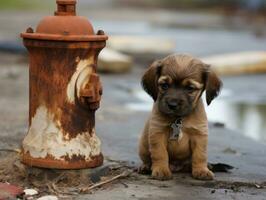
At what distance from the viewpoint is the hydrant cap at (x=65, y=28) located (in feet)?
17.9

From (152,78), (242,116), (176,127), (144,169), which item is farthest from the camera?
(242,116)

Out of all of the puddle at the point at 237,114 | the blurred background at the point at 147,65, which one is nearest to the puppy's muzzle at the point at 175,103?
the blurred background at the point at 147,65

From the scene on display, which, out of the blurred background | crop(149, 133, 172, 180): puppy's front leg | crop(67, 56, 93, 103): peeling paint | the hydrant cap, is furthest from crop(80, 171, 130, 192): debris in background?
the blurred background

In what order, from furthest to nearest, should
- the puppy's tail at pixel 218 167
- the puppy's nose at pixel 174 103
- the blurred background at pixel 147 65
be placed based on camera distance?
→ the blurred background at pixel 147 65, the puppy's tail at pixel 218 167, the puppy's nose at pixel 174 103

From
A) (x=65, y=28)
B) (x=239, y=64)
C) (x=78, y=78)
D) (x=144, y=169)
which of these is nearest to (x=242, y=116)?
(x=144, y=169)

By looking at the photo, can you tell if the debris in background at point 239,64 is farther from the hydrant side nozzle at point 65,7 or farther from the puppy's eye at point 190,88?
the hydrant side nozzle at point 65,7

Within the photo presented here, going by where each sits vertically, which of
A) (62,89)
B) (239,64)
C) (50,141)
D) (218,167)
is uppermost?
(62,89)

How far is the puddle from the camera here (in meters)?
9.29

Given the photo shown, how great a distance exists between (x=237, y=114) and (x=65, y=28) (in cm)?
532

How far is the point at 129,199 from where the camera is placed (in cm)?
532

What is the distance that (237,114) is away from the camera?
10.4 meters

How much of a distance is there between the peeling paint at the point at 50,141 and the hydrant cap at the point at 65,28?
54cm

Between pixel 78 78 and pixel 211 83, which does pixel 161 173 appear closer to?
pixel 211 83

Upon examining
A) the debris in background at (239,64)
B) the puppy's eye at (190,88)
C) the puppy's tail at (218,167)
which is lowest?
the debris in background at (239,64)
